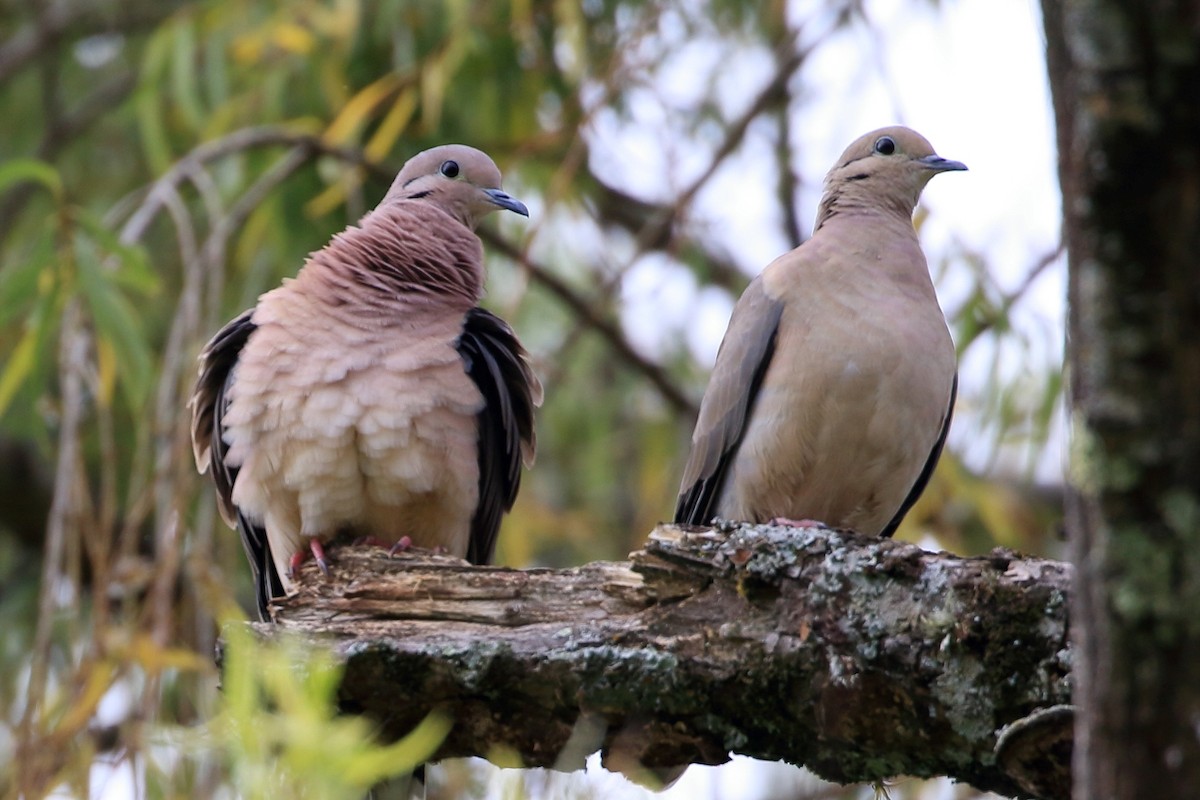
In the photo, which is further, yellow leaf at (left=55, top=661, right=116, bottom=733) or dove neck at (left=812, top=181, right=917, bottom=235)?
dove neck at (left=812, top=181, right=917, bottom=235)

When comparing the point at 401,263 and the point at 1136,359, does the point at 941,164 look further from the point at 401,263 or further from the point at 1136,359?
the point at 1136,359

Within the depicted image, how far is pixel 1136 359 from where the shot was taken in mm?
1272

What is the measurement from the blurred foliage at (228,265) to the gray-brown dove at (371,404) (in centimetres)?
31

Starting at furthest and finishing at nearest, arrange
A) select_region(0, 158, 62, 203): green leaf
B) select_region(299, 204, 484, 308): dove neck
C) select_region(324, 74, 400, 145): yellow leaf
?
1. select_region(324, 74, 400, 145): yellow leaf
2. select_region(0, 158, 62, 203): green leaf
3. select_region(299, 204, 484, 308): dove neck

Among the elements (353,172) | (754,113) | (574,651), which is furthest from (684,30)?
(574,651)

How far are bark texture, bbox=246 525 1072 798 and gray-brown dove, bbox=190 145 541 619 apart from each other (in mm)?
863

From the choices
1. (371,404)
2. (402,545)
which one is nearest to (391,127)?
(371,404)

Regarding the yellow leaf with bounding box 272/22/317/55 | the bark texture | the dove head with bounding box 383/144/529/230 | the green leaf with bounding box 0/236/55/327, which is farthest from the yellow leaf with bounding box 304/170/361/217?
the bark texture

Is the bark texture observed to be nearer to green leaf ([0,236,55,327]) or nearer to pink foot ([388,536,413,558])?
pink foot ([388,536,413,558])

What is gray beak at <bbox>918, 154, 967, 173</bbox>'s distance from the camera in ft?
13.8

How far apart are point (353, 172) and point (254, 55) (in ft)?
2.14

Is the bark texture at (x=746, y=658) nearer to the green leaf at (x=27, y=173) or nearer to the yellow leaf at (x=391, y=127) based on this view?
the green leaf at (x=27, y=173)

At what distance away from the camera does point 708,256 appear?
6.88m

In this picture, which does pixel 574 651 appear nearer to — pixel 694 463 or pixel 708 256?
pixel 694 463
